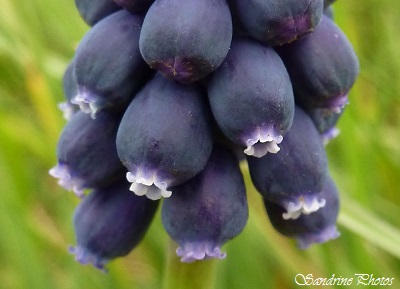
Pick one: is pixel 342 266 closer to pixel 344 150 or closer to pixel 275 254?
pixel 275 254

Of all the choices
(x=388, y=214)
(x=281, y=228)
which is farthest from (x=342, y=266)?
(x=281, y=228)

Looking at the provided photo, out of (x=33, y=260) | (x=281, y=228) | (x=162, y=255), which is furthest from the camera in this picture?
(x=162, y=255)

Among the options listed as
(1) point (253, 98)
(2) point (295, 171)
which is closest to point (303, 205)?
(2) point (295, 171)

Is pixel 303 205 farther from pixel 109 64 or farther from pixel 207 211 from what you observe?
pixel 109 64

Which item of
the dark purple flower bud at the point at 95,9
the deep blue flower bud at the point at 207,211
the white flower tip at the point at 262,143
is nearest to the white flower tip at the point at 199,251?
the deep blue flower bud at the point at 207,211

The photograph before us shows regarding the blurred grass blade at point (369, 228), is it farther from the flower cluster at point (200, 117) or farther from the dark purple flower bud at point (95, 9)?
the dark purple flower bud at point (95, 9)

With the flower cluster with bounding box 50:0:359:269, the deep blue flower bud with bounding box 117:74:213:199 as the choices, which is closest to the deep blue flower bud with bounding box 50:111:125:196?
the flower cluster with bounding box 50:0:359:269

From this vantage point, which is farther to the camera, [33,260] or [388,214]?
[388,214]
